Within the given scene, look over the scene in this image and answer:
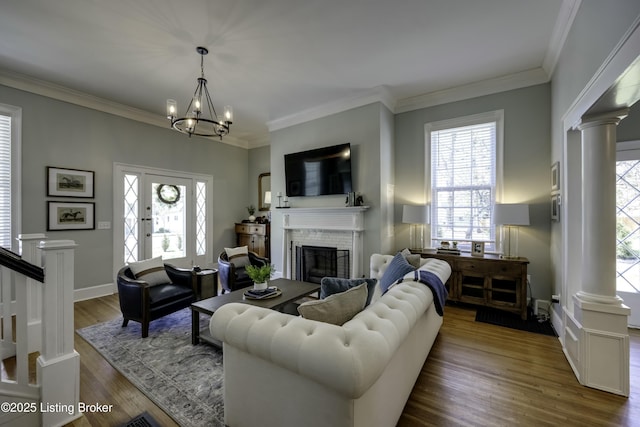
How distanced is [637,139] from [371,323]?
3.91 m

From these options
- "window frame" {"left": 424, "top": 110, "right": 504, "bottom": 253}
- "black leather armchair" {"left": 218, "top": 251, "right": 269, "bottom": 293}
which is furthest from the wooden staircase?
"window frame" {"left": 424, "top": 110, "right": 504, "bottom": 253}

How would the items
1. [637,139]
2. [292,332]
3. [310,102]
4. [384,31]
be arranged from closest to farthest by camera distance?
[292,332] < [384,31] < [637,139] < [310,102]

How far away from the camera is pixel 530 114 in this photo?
138 inches

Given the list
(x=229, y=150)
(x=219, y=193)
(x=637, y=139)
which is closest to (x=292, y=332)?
(x=637, y=139)

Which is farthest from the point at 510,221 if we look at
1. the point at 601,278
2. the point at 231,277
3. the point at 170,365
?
the point at 170,365

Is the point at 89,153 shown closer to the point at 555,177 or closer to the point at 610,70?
the point at 610,70

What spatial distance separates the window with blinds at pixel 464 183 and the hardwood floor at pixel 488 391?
159 cm

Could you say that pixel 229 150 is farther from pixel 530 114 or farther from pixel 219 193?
pixel 530 114

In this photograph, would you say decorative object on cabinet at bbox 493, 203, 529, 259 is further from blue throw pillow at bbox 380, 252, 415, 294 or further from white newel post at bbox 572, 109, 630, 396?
blue throw pillow at bbox 380, 252, 415, 294

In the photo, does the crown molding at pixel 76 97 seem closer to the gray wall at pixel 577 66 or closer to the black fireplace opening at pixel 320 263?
the black fireplace opening at pixel 320 263

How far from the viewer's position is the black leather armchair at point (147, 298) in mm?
2770

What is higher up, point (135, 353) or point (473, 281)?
point (473, 281)

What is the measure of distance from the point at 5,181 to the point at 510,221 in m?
6.44

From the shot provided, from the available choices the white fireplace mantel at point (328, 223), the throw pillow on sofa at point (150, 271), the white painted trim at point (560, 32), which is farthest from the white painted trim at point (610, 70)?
the throw pillow on sofa at point (150, 271)
